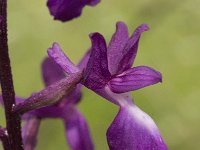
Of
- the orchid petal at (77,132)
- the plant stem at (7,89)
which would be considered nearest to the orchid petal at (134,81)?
the plant stem at (7,89)

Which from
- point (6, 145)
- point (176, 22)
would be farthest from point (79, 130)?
point (176, 22)

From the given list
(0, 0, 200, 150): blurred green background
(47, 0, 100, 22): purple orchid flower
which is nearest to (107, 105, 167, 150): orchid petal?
(47, 0, 100, 22): purple orchid flower

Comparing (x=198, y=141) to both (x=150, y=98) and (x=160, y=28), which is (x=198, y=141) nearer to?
(x=150, y=98)

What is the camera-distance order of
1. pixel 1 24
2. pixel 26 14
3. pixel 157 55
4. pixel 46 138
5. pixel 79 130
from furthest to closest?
pixel 26 14 < pixel 157 55 < pixel 46 138 < pixel 79 130 < pixel 1 24

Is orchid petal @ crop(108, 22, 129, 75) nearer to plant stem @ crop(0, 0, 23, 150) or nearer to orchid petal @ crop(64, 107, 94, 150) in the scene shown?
plant stem @ crop(0, 0, 23, 150)

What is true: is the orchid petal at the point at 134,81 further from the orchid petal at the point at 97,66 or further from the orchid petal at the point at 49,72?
the orchid petal at the point at 49,72

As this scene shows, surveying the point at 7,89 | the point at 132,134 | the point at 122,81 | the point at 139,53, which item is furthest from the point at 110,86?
the point at 139,53
